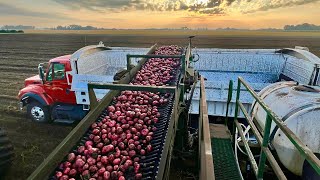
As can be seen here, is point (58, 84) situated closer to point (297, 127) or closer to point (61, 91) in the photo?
point (61, 91)

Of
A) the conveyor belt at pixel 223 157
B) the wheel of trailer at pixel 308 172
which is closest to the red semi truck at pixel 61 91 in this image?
the conveyor belt at pixel 223 157

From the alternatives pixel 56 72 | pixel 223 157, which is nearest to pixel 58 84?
pixel 56 72

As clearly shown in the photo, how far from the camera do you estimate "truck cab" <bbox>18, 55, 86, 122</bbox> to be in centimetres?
808

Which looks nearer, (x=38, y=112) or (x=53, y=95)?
(x=53, y=95)

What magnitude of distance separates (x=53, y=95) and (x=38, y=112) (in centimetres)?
93

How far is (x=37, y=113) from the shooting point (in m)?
8.52

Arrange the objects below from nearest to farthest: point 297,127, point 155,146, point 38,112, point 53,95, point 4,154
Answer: point 155,146, point 297,127, point 4,154, point 53,95, point 38,112

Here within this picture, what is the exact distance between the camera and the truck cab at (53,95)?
808 cm

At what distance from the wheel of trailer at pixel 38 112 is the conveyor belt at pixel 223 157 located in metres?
6.19

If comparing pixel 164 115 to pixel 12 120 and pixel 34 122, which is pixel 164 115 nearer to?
pixel 34 122

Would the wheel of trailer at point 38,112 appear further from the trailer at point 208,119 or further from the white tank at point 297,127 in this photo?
the white tank at point 297,127

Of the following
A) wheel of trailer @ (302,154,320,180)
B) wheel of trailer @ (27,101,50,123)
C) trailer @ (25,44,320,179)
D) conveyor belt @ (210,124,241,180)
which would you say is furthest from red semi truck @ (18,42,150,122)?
wheel of trailer @ (302,154,320,180)

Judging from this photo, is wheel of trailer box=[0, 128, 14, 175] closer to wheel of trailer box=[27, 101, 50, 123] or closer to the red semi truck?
the red semi truck

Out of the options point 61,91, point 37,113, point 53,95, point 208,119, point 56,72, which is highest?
point 56,72
